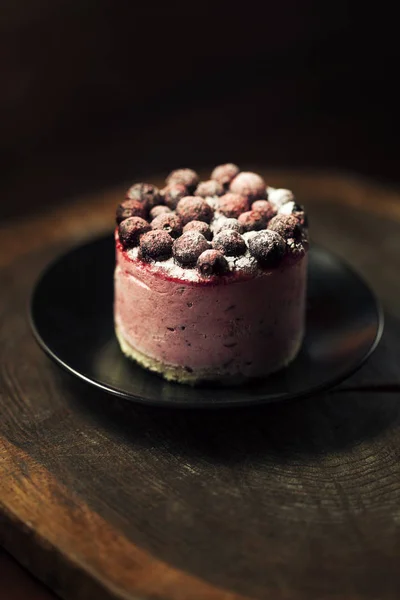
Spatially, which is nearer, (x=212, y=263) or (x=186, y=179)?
(x=212, y=263)

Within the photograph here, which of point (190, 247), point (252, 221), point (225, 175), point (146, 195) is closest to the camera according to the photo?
point (190, 247)

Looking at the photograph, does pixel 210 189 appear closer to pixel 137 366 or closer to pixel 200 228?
pixel 200 228

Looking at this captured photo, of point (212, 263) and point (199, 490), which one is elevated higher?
point (212, 263)

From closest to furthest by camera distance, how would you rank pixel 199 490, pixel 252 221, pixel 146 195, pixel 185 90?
pixel 199 490 → pixel 252 221 → pixel 146 195 → pixel 185 90

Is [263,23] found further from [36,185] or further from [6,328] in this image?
[6,328]

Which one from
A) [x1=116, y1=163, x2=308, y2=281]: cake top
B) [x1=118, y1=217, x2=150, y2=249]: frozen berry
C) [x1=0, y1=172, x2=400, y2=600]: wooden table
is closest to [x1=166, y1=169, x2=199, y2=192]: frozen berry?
[x1=116, y1=163, x2=308, y2=281]: cake top

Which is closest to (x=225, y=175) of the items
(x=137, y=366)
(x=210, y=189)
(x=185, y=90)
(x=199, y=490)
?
(x=210, y=189)

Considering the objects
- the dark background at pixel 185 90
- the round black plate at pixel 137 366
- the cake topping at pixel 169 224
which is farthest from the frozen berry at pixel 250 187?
the dark background at pixel 185 90

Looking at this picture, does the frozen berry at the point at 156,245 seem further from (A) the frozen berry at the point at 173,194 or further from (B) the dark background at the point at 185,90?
(B) the dark background at the point at 185,90
